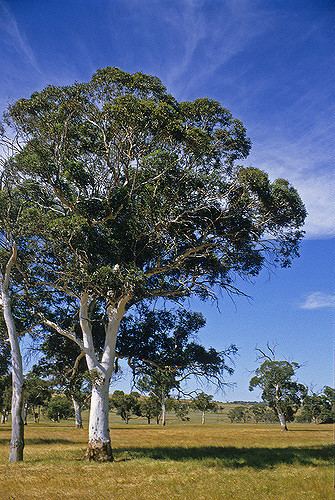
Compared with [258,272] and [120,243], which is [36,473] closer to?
[120,243]

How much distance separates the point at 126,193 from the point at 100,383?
9.41 metres

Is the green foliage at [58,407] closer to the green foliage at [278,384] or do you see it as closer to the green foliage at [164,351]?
the green foliage at [278,384]

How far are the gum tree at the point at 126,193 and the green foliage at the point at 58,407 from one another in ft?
250

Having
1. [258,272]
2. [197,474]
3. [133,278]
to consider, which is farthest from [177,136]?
[197,474]

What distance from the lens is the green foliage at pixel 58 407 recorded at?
95.7 metres

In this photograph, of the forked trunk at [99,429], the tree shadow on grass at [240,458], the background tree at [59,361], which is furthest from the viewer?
the background tree at [59,361]

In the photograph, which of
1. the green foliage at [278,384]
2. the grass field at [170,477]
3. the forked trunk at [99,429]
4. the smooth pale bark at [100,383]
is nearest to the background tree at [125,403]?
the green foliage at [278,384]

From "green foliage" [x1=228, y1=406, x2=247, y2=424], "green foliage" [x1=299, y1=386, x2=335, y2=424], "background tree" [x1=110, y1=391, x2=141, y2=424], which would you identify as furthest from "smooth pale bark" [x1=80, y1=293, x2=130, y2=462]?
"green foliage" [x1=228, y1=406, x2=247, y2=424]

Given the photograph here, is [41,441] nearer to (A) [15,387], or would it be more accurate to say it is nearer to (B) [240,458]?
(A) [15,387]

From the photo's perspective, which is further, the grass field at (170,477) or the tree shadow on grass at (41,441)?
the tree shadow on grass at (41,441)

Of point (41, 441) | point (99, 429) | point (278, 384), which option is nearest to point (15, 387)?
point (99, 429)

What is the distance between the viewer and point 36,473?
1848 cm

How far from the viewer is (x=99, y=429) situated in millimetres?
23062

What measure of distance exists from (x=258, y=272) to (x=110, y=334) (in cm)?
913
